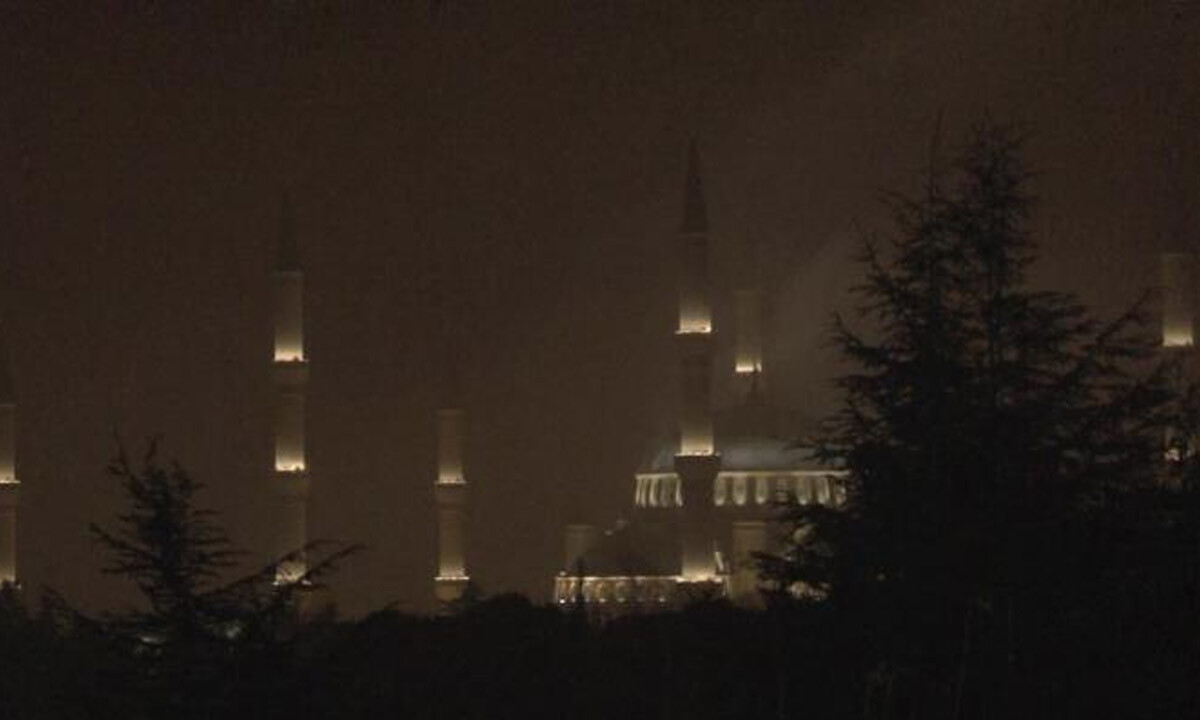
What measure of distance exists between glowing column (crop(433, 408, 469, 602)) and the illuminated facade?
89.3 inches

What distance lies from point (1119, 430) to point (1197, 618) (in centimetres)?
95

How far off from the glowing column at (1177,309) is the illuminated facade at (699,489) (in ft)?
25.2

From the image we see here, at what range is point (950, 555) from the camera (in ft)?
41.9

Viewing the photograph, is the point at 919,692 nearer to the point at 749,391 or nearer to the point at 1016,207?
the point at 1016,207

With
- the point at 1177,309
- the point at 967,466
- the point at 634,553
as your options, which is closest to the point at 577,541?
the point at 634,553

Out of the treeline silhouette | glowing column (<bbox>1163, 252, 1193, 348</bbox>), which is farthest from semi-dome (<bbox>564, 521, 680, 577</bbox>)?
the treeline silhouette

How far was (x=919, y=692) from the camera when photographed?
12961 millimetres

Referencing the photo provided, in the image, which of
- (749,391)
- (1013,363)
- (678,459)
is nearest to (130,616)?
(1013,363)

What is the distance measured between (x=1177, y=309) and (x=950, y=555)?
34.9m

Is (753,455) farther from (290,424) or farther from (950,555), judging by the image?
(950,555)

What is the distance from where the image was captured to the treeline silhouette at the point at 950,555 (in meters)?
12.7

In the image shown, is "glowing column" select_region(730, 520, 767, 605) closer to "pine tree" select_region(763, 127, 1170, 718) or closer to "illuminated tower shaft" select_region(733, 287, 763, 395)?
"illuminated tower shaft" select_region(733, 287, 763, 395)

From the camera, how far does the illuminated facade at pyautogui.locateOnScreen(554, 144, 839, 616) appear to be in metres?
49.1

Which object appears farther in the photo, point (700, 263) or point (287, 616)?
point (700, 263)
